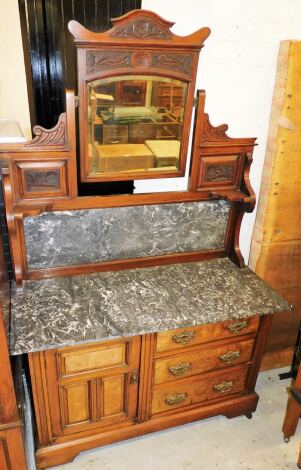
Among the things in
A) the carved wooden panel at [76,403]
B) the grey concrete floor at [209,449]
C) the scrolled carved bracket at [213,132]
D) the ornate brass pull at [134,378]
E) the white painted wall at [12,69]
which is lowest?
the grey concrete floor at [209,449]

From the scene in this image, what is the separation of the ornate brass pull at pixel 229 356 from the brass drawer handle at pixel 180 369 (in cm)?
17

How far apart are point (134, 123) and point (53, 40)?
66 centimetres

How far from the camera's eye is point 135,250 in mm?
1842

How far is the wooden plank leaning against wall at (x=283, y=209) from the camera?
178 cm

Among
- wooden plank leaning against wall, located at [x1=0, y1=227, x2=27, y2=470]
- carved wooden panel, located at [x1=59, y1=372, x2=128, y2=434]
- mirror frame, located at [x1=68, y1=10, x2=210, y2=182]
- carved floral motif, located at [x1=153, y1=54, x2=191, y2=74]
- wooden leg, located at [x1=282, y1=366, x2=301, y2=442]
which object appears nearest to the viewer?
wooden plank leaning against wall, located at [x1=0, y1=227, x2=27, y2=470]

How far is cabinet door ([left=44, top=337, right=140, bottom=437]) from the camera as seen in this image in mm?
1525

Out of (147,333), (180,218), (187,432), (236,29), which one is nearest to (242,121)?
(236,29)

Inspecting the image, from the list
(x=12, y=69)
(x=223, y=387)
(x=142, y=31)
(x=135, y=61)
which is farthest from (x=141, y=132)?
(x=223, y=387)

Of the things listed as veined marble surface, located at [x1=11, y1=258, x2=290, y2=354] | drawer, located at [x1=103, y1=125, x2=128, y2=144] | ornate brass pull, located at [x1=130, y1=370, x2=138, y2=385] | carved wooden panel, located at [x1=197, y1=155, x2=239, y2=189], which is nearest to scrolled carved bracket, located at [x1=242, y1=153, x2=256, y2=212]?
carved wooden panel, located at [x1=197, y1=155, x2=239, y2=189]

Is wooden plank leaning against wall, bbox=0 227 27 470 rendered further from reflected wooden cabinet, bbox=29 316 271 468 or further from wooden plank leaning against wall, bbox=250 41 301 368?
wooden plank leaning against wall, bbox=250 41 301 368

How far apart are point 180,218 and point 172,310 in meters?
0.47

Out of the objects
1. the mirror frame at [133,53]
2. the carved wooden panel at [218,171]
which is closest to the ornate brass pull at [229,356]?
the carved wooden panel at [218,171]

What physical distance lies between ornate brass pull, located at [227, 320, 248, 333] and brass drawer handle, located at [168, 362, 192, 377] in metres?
0.25

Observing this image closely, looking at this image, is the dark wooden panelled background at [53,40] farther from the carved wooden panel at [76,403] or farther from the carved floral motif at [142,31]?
the carved wooden panel at [76,403]
